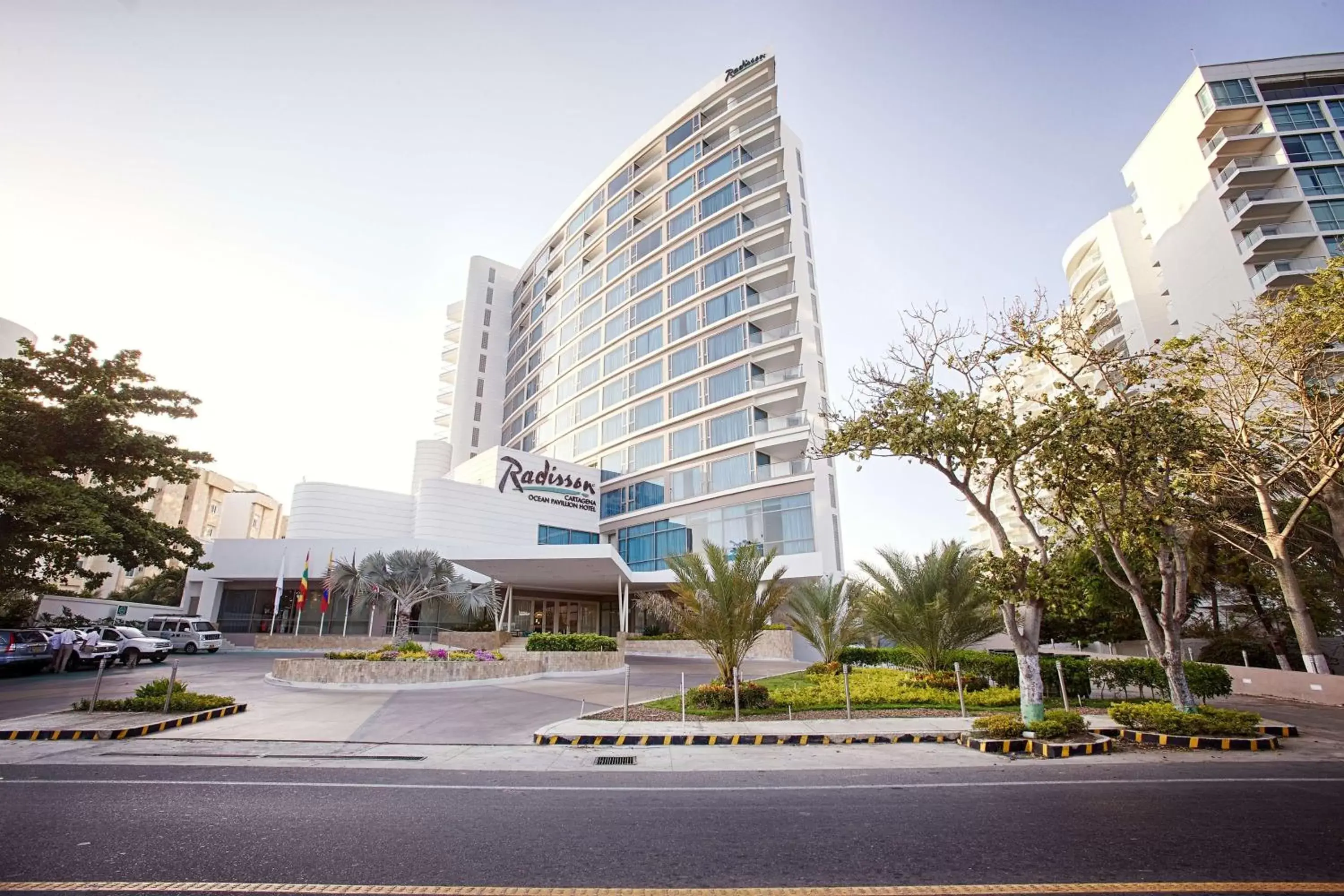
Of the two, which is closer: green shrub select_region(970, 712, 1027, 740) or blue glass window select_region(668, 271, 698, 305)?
green shrub select_region(970, 712, 1027, 740)

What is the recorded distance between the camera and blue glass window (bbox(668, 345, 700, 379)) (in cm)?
4253

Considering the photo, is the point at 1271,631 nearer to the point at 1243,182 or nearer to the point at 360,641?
the point at 1243,182

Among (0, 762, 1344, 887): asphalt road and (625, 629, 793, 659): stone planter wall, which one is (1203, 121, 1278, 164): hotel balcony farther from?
(0, 762, 1344, 887): asphalt road

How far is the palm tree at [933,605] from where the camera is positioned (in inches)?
708

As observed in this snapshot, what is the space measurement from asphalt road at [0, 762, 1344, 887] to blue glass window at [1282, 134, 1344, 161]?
5425cm

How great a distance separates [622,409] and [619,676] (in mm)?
26740

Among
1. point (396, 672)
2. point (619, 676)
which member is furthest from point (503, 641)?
point (396, 672)

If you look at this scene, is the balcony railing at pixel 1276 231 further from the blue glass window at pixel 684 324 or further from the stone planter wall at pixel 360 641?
the stone planter wall at pixel 360 641

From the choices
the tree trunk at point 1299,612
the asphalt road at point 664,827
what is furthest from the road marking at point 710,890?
the tree trunk at point 1299,612

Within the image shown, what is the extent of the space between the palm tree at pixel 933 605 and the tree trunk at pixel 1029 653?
6.01m

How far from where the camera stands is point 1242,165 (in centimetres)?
4431

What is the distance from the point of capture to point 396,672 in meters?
18.5

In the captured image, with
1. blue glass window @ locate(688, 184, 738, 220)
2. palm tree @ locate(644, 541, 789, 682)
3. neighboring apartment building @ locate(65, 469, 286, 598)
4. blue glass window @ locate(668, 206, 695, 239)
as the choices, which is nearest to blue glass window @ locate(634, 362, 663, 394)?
blue glass window @ locate(668, 206, 695, 239)

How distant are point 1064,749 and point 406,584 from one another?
104 ft
